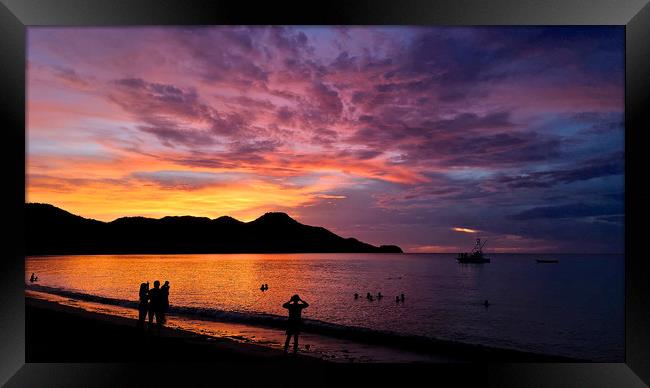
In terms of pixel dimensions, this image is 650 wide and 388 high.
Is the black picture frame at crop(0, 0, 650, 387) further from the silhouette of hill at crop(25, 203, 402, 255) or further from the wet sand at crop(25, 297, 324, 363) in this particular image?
the silhouette of hill at crop(25, 203, 402, 255)

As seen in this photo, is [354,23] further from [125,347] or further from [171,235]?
[171,235]

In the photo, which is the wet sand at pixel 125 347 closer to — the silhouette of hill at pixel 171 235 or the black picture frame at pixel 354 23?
the black picture frame at pixel 354 23

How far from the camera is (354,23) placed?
23.0 feet

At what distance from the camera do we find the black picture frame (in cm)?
672

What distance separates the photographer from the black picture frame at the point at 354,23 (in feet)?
22.0

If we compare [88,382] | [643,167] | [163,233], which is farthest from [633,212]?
[163,233]

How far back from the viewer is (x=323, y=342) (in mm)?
14016

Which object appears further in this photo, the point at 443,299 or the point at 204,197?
the point at 204,197

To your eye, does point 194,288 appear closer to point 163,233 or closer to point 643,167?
point 643,167

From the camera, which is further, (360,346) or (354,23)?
(360,346)

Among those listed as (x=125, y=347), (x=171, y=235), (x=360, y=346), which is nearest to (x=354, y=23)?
(x=125, y=347)

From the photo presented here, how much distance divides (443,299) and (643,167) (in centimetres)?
2960

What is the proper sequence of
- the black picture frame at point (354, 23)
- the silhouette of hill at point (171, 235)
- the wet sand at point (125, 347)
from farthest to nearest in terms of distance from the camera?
1. the silhouette of hill at point (171, 235)
2. the wet sand at point (125, 347)
3. the black picture frame at point (354, 23)

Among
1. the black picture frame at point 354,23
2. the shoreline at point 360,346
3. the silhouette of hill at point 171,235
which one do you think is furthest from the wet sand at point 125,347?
the silhouette of hill at point 171,235
